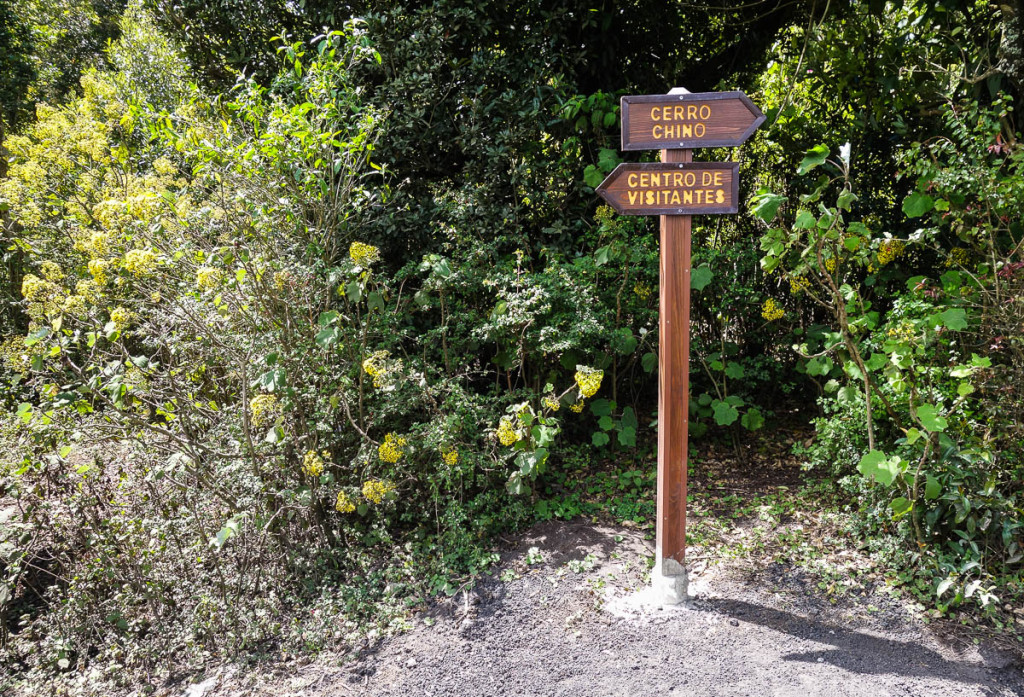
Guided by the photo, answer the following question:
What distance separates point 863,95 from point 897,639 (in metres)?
3.98

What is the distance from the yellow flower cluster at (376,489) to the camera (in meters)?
3.52

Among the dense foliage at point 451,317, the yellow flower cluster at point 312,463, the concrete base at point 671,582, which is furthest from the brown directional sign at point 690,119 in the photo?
the yellow flower cluster at point 312,463

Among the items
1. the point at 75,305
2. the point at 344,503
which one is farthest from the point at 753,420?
the point at 75,305

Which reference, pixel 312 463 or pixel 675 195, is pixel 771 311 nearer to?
pixel 675 195

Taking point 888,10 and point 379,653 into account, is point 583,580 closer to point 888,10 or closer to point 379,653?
point 379,653

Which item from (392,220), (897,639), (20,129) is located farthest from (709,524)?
(20,129)

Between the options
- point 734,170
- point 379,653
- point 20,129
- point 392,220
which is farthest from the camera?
point 20,129

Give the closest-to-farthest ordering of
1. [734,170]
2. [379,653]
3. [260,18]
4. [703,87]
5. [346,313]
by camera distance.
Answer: [734,170], [379,653], [346,313], [260,18], [703,87]

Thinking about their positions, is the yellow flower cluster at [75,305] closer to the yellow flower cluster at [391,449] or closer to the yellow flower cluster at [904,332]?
the yellow flower cluster at [391,449]

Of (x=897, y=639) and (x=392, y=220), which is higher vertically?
(x=392, y=220)

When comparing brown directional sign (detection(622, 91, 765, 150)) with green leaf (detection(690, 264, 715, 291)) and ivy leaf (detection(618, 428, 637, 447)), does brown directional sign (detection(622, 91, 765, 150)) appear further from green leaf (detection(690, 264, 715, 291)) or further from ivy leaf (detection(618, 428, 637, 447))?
ivy leaf (detection(618, 428, 637, 447))

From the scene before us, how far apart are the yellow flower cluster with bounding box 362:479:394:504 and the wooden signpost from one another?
147 cm

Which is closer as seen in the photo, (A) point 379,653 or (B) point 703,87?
(A) point 379,653

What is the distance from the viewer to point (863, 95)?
4996 mm
